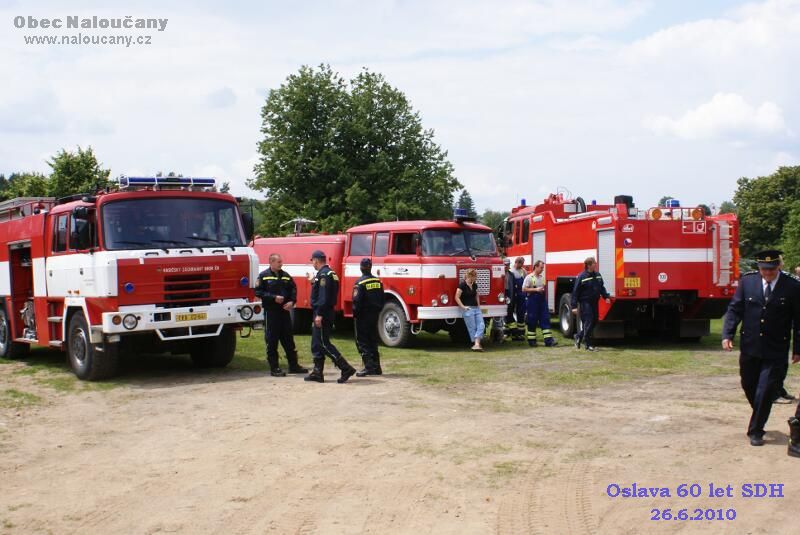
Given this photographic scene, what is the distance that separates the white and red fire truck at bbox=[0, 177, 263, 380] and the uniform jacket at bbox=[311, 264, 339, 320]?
4.09ft

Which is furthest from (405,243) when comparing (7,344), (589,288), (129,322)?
(7,344)

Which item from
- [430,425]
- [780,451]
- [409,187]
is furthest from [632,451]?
[409,187]

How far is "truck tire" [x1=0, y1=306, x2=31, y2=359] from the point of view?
50.2 feet

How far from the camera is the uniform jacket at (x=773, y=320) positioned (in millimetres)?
7801

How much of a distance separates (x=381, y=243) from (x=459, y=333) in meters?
2.55

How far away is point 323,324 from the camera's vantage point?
11648 millimetres

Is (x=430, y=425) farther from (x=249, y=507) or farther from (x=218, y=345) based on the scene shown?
(x=218, y=345)

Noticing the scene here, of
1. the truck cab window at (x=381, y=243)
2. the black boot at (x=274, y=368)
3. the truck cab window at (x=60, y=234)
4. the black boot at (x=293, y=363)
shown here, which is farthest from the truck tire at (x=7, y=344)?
the truck cab window at (x=381, y=243)

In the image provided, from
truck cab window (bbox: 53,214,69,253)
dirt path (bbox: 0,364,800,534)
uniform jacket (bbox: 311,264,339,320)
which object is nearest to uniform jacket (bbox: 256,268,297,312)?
uniform jacket (bbox: 311,264,339,320)

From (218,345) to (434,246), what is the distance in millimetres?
4785

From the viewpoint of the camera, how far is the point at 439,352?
15797 mm

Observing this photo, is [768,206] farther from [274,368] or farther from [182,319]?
[182,319]

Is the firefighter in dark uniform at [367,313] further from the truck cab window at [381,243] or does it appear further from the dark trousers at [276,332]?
the truck cab window at [381,243]

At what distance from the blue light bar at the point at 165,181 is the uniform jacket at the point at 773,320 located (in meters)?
8.28
